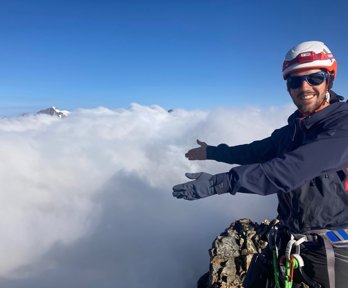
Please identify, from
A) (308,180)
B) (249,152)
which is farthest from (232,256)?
(308,180)

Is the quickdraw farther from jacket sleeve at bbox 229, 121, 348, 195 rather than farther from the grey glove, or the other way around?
the grey glove

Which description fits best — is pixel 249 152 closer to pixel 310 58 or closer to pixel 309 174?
pixel 310 58

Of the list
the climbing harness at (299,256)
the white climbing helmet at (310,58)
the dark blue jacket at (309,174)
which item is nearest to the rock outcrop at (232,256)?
the climbing harness at (299,256)

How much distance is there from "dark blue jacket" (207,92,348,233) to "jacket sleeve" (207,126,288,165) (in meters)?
0.27

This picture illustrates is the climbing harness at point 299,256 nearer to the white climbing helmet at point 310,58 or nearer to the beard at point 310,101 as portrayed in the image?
the beard at point 310,101

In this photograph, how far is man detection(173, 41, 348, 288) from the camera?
411cm

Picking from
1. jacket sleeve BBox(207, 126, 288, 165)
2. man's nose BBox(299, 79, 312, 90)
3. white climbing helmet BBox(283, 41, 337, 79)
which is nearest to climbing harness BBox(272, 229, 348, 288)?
jacket sleeve BBox(207, 126, 288, 165)

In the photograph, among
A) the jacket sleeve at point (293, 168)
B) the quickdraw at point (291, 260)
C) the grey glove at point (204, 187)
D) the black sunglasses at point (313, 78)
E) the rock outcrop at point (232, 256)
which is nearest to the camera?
the jacket sleeve at point (293, 168)

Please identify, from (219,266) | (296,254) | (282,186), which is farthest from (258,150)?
(219,266)

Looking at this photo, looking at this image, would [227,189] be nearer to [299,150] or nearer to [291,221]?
[299,150]

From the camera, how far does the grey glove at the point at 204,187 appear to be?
13.8ft

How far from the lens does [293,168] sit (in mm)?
4082

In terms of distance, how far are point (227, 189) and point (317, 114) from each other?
1.80m

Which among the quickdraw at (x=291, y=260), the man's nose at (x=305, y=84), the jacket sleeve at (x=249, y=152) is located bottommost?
the quickdraw at (x=291, y=260)
